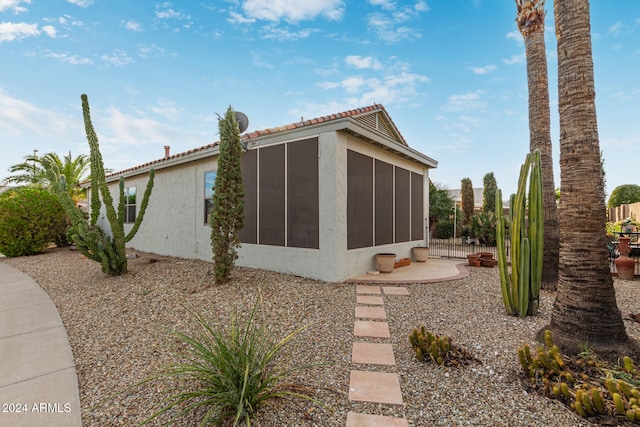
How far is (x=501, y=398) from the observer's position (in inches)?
89.7

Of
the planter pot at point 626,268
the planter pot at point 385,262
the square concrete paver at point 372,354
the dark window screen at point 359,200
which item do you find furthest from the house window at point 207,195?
the planter pot at point 626,268

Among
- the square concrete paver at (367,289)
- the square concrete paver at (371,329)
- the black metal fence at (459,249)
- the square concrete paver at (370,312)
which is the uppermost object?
the black metal fence at (459,249)

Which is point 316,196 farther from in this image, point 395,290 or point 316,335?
point 316,335

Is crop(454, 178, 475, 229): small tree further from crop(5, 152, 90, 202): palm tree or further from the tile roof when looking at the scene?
crop(5, 152, 90, 202): palm tree

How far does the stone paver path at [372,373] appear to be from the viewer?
2.09 meters

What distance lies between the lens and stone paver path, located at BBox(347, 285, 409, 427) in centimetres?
209

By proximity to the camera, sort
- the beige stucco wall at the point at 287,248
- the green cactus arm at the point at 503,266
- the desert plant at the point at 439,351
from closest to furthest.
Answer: the desert plant at the point at 439,351
the green cactus arm at the point at 503,266
the beige stucco wall at the point at 287,248

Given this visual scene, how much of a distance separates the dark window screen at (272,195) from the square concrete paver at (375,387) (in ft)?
14.1

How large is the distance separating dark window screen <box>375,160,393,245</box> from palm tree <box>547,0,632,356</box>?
175 inches

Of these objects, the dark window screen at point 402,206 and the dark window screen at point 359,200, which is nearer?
the dark window screen at point 359,200

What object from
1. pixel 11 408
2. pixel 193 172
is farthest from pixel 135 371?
pixel 193 172

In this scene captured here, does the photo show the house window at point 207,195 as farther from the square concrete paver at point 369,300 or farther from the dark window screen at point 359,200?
the square concrete paver at point 369,300

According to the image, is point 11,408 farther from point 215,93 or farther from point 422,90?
point 422,90

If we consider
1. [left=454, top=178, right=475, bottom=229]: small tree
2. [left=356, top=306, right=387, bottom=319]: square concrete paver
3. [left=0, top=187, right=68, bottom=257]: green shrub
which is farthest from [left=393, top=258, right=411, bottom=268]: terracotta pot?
[left=0, top=187, right=68, bottom=257]: green shrub
